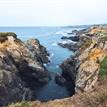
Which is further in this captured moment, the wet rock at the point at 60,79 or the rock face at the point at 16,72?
the wet rock at the point at 60,79

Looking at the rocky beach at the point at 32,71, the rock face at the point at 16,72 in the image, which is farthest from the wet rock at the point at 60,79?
the rock face at the point at 16,72

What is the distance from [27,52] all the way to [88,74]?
65.2 ft

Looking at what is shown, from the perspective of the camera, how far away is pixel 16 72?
53.4m

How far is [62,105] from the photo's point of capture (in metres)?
19.4

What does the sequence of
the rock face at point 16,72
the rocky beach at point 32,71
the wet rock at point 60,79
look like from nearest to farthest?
the rocky beach at point 32,71
the rock face at point 16,72
the wet rock at point 60,79

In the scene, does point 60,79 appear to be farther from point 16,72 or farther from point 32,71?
point 16,72

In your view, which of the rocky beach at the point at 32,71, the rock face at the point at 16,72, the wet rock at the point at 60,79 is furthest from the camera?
the wet rock at the point at 60,79

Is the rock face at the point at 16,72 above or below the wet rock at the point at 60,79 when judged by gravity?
above

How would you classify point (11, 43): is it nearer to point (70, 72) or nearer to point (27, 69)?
point (27, 69)

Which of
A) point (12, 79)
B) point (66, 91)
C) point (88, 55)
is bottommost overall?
point (66, 91)

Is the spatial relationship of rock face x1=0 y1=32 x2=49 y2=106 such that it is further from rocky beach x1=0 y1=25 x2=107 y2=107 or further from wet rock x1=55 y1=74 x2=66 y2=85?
wet rock x1=55 y1=74 x2=66 y2=85

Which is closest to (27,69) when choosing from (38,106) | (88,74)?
(88,74)

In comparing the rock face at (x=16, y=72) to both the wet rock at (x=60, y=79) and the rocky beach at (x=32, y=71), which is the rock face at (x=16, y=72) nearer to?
the rocky beach at (x=32, y=71)

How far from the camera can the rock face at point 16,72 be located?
45719 mm
